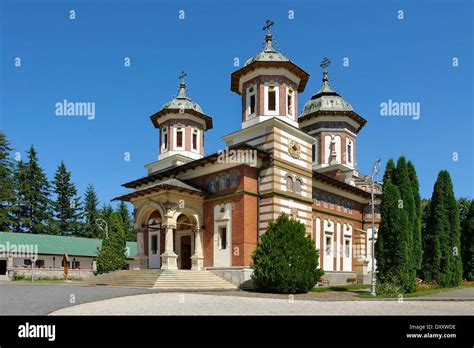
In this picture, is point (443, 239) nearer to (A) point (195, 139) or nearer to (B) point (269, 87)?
(B) point (269, 87)

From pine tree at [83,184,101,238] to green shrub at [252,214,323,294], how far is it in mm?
54380

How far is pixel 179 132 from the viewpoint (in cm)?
3553

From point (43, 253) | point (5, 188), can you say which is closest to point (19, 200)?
point (5, 188)

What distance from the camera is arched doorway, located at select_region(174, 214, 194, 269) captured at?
29.3 meters

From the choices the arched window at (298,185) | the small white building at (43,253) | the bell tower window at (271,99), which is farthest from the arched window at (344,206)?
the small white building at (43,253)

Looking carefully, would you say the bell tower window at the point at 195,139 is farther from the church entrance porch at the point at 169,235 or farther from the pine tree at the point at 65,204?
the pine tree at the point at 65,204

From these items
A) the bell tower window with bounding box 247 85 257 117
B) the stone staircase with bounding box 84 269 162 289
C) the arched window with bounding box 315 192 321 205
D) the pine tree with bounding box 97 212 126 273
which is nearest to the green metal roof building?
the pine tree with bounding box 97 212 126 273

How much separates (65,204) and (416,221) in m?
62.1

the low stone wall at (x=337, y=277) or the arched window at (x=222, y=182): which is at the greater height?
the arched window at (x=222, y=182)

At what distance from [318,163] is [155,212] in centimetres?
1680

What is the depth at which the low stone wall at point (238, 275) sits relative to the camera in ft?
80.5

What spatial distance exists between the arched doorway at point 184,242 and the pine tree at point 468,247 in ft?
67.3
